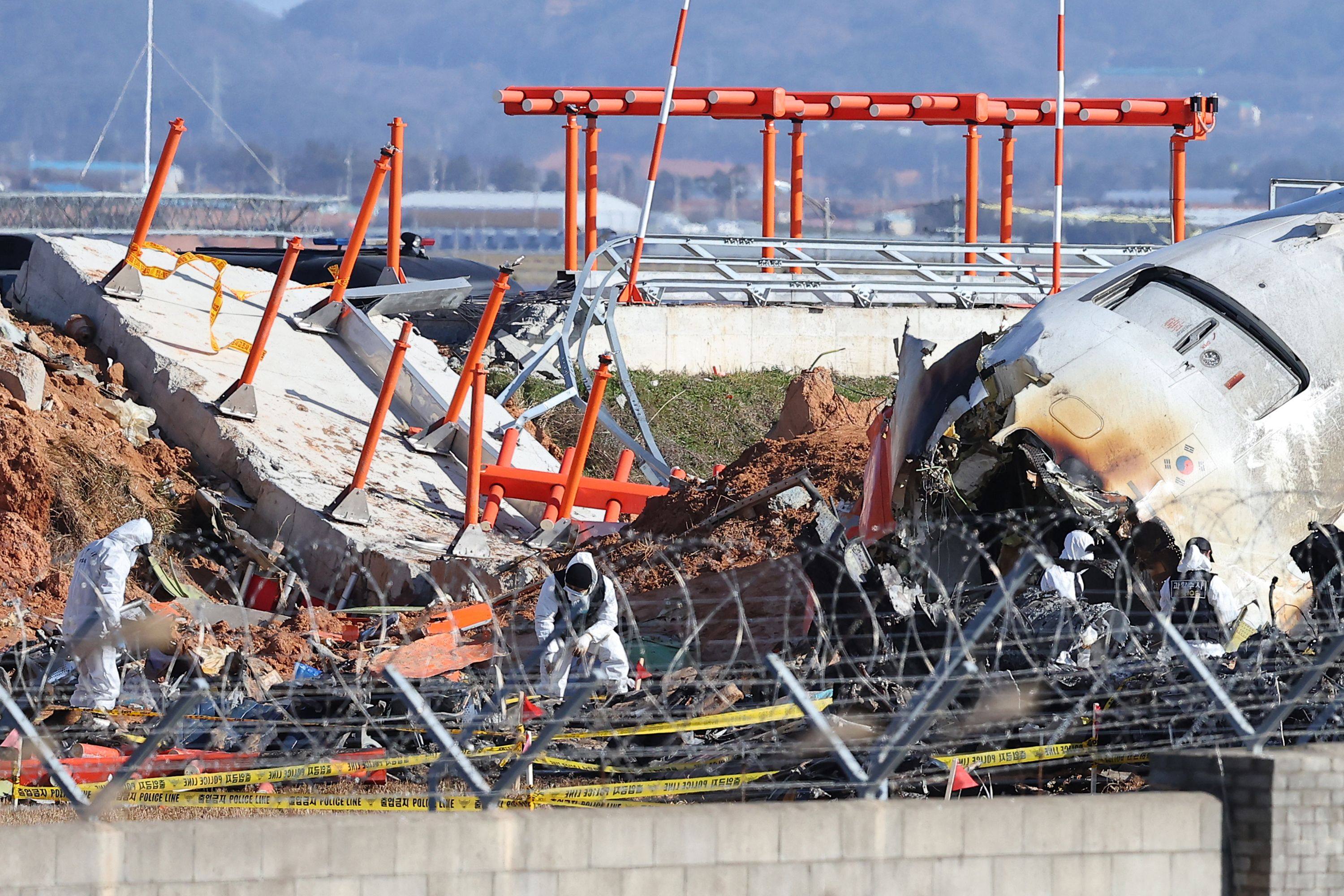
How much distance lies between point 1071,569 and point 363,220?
30.8ft

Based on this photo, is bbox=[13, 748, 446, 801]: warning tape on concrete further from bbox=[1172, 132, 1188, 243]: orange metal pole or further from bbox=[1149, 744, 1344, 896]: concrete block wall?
bbox=[1172, 132, 1188, 243]: orange metal pole

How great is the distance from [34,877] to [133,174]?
61009 millimetres

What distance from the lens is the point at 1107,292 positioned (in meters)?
11.4

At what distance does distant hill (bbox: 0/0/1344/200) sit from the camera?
79062 mm

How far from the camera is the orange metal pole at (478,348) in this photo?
599 inches

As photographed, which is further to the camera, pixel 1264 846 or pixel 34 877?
pixel 1264 846

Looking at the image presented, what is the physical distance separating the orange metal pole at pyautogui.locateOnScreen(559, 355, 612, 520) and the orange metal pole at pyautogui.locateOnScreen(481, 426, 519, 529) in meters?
0.64

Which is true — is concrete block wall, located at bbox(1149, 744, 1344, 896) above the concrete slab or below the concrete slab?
below

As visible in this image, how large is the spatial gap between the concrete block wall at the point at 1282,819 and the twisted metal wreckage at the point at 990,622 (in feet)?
0.64

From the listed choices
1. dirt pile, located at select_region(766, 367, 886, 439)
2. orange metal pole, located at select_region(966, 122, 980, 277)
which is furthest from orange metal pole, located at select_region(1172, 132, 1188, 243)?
dirt pile, located at select_region(766, 367, 886, 439)

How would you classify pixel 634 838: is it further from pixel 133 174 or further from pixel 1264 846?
pixel 133 174

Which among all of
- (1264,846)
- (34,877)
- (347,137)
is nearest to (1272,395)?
(1264,846)

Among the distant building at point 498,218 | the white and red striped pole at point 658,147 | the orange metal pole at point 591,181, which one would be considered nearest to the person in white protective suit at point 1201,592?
the white and red striped pole at point 658,147

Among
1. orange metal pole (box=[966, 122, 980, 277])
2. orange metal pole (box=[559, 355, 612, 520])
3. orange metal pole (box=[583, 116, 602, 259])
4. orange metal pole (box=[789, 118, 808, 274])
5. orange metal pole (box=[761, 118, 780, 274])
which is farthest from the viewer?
orange metal pole (box=[966, 122, 980, 277])
